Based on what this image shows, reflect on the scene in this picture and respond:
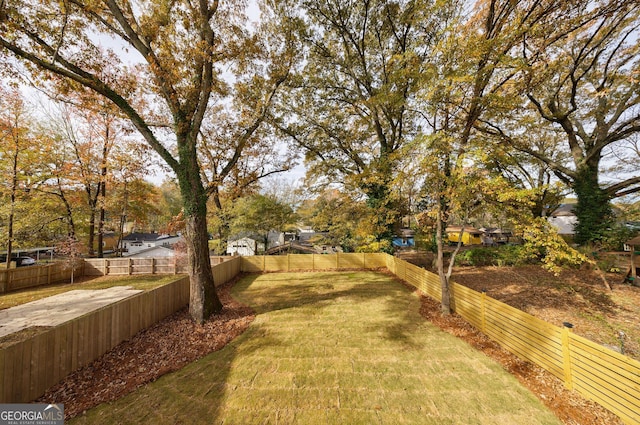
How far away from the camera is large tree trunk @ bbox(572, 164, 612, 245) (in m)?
12.3

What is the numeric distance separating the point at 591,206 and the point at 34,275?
31776 millimetres

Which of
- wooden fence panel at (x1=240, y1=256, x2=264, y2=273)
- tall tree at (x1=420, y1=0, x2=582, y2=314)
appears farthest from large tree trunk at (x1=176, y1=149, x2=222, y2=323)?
wooden fence panel at (x1=240, y1=256, x2=264, y2=273)

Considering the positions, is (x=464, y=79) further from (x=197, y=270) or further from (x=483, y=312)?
(x=197, y=270)

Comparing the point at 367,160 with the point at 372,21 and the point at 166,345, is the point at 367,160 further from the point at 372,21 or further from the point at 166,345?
the point at 166,345

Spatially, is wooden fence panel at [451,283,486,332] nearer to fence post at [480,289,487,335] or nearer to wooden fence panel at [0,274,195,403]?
fence post at [480,289,487,335]

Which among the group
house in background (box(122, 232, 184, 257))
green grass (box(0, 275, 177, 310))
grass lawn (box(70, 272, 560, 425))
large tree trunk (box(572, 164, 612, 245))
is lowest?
grass lawn (box(70, 272, 560, 425))

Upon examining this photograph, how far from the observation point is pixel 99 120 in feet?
49.8

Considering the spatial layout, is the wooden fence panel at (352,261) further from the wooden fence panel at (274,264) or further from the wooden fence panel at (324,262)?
the wooden fence panel at (274,264)

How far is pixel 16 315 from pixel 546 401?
15.4 m

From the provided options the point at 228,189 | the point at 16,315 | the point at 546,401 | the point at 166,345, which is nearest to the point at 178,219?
the point at 228,189

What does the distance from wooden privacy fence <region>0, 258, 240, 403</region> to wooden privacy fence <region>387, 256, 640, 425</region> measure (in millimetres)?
9703

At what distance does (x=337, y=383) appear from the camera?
14.5ft

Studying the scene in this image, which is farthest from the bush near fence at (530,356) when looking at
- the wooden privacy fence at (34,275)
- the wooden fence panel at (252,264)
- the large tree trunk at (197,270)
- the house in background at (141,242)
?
the house in background at (141,242)

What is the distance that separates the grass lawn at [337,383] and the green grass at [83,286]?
30.9 ft
